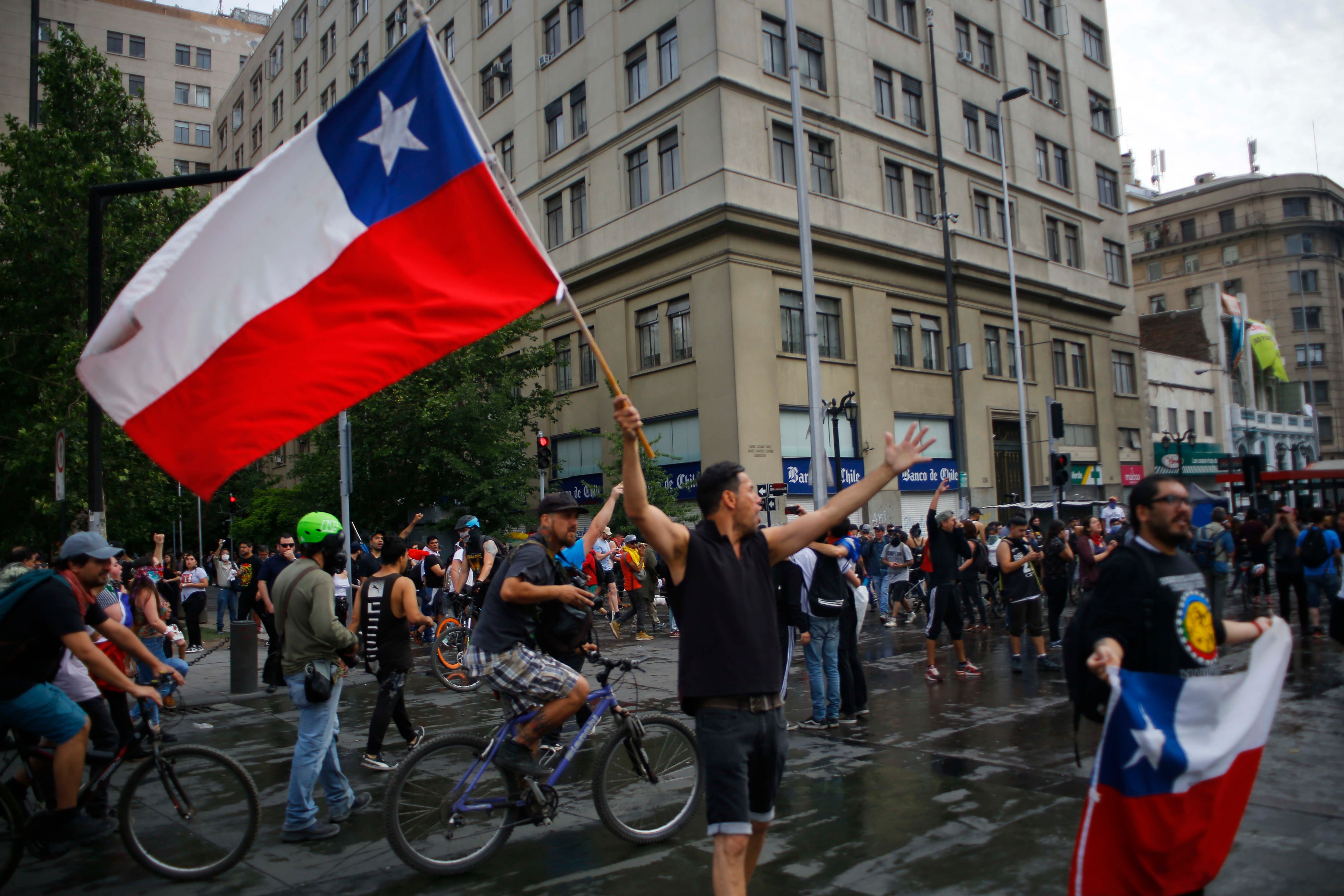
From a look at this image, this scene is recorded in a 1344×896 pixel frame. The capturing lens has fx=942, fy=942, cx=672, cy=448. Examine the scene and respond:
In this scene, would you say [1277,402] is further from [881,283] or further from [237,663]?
[237,663]

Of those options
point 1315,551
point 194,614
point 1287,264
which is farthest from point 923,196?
point 1287,264

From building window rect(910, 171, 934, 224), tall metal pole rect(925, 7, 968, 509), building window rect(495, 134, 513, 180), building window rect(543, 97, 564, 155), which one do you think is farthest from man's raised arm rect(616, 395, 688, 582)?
building window rect(495, 134, 513, 180)

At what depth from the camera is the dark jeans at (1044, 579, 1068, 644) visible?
12211 mm

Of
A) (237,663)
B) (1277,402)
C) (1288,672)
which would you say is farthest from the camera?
(1277,402)

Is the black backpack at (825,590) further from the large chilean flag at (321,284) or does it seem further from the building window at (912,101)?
the building window at (912,101)

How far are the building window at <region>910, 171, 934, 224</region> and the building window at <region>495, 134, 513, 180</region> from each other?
46.8 feet

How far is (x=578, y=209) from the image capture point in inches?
1252

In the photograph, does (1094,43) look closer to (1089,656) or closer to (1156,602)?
(1156,602)

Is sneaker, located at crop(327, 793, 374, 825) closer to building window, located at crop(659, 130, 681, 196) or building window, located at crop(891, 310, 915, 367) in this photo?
building window, located at crop(659, 130, 681, 196)

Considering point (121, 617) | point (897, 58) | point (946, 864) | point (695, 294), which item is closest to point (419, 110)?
point (946, 864)

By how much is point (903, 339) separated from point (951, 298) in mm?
2827

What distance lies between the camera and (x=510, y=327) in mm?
27984

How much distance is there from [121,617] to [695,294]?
20.7m

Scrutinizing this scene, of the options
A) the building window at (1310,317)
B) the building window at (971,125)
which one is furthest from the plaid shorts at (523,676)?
the building window at (1310,317)
